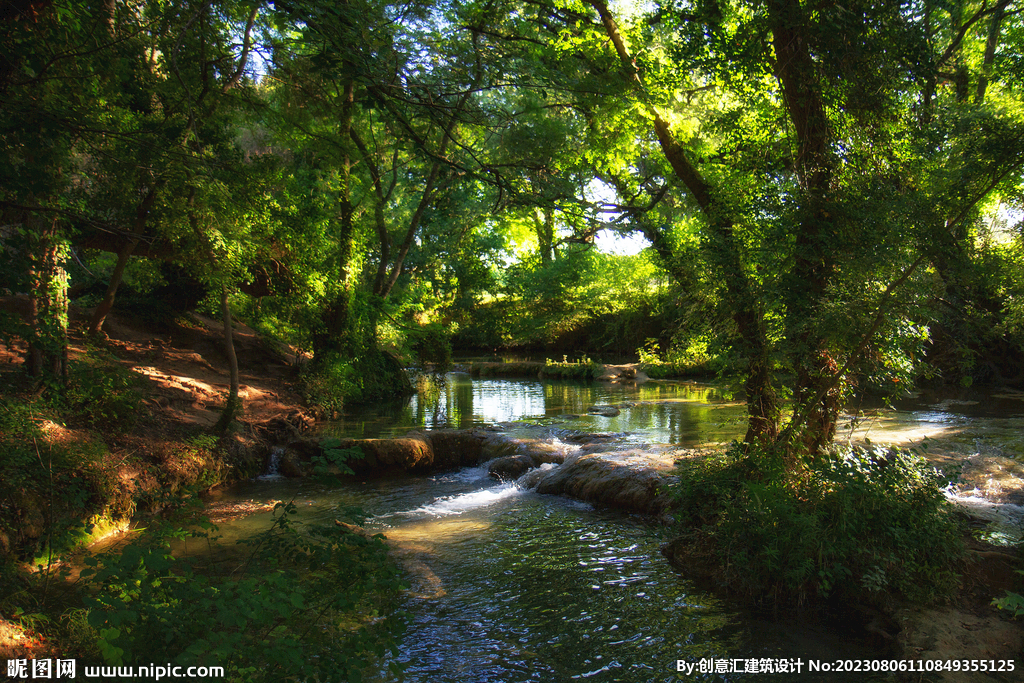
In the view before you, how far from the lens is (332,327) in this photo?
1469 centimetres

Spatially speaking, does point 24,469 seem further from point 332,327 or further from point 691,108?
point 691,108

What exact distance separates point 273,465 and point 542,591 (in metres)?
6.23

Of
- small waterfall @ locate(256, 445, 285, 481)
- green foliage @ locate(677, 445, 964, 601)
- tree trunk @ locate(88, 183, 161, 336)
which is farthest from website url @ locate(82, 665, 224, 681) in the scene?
small waterfall @ locate(256, 445, 285, 481)

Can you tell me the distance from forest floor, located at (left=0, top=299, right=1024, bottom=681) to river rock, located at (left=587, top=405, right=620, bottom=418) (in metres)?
6.45

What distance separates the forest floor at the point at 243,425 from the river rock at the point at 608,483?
2.95 m

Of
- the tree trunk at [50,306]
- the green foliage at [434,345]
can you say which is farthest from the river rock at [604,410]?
the tree trunk at [50,306]

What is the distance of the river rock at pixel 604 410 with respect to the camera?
14.3 metres

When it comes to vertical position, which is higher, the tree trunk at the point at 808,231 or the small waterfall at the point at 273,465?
the tree trunk at the point at 808,231

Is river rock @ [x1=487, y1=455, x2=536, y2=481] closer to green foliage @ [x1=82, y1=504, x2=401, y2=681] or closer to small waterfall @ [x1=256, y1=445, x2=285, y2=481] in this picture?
small waterfall @ [x1=256, y1=445, x2=285, y2=481]

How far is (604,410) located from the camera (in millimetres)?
14844

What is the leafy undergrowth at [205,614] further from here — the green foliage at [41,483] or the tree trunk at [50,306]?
the tree trunk at [50,306]

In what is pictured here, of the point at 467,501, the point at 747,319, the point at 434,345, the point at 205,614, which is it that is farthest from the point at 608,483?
the point at 434,345

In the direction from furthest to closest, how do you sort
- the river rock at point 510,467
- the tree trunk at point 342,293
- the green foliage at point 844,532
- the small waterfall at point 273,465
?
the tree trunk at point 342,293, the small waterfall at point 273,465, the river rock at point 510,467, the green foliage at point 844,532

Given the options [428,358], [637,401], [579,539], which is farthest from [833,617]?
[428,358]
